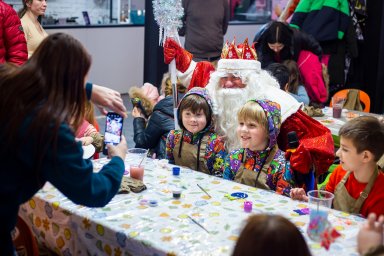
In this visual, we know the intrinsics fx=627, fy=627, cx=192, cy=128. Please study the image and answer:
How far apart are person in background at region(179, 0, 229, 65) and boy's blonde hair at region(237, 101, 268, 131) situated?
3797 mm

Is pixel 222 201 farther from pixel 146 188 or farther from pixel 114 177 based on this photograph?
pixel 114 177

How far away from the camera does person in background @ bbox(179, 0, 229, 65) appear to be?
7.49 m

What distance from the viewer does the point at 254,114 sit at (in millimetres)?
3717

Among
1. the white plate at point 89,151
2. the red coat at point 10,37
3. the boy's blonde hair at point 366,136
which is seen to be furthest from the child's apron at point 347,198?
the red coat at point 10,37

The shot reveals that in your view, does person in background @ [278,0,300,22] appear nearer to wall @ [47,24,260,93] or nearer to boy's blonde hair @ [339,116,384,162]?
wall @ [47,24,260,93]

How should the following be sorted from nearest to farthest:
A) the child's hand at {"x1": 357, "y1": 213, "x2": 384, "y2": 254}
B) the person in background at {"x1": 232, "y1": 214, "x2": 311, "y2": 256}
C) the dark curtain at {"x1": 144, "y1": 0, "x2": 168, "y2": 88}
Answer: the person in background at {"x1": 232, "y1": 214, "x2": 311, "y2": 256}, the child's hand at {"x1": 357, "y1": 213, "x2": 384, "y2": 254}, the dark curtain at {"x1": 144, "y1": 0, "x2": 168, "y2": 88}

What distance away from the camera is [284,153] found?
3732 mm

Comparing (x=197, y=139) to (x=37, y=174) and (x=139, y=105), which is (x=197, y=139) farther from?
(x=37, y=174)

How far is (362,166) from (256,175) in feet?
2.25

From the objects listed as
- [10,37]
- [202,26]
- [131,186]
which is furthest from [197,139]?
[202,26]

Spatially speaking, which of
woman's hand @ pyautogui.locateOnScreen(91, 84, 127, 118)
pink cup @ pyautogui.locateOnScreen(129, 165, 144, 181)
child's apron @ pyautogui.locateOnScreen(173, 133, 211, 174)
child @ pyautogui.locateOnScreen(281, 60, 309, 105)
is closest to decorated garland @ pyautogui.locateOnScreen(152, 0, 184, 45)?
child's apron @ pyautogui.locateOnScreen(173, 133, 211, 174)

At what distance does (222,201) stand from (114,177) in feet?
2.90

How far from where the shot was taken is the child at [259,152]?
3.65 metres

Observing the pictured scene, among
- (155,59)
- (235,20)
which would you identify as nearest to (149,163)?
(155,59)
